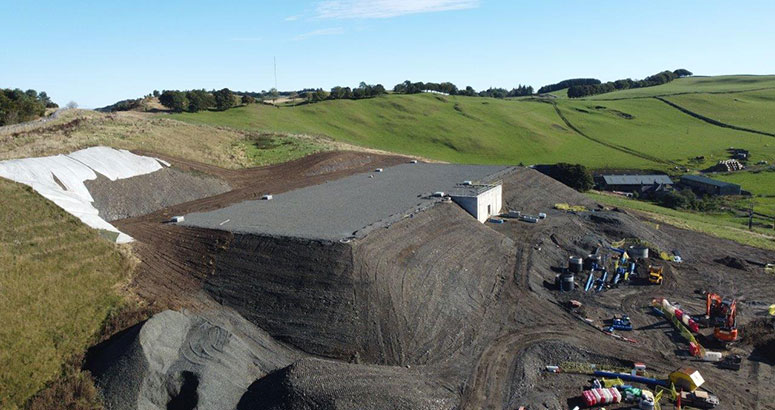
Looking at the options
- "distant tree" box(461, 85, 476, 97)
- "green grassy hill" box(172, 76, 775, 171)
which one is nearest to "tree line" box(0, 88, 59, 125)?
"green grassy hill" box(172, 76, 775, 171)

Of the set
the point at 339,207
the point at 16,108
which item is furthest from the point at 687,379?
the point at 16,108

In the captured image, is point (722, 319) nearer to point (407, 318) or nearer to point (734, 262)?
point (734, 262)

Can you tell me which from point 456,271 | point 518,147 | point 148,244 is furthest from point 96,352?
point 518,147

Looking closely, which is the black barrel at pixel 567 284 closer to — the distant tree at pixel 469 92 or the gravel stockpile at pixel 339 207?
the gravel stockpile at pixel 339 207

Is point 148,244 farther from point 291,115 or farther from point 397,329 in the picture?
point 291,115

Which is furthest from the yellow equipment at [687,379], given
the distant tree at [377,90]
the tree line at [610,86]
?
the tree line at [610,86]

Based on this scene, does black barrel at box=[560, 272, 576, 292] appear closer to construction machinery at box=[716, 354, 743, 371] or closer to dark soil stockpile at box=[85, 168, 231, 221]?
construction machinery at box=[716, 354, 743, 371]
